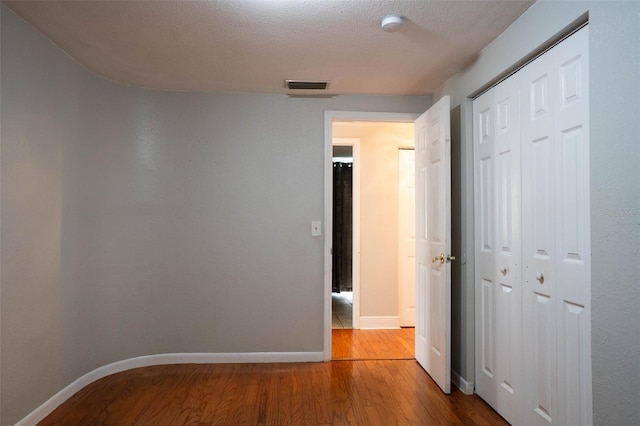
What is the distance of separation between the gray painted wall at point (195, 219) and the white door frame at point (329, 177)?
5cm

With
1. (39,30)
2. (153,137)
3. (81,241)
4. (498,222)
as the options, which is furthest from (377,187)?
(39,30)

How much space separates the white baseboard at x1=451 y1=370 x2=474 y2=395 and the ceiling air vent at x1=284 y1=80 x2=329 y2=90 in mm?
2506

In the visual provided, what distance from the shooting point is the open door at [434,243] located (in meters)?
2.75

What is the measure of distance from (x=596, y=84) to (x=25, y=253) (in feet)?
9.89

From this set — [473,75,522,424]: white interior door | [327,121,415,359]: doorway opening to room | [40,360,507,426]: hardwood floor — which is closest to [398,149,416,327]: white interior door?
[327,121,415,359]: doorway opening to room

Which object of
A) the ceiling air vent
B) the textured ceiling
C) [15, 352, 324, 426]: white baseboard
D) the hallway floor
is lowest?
the hallway floor

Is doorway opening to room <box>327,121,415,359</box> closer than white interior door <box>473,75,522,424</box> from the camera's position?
No

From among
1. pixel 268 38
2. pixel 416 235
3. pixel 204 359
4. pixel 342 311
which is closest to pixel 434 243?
pixel 416 235

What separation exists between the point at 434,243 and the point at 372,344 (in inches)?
59.1

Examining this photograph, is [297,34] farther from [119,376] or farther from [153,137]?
[119,376]

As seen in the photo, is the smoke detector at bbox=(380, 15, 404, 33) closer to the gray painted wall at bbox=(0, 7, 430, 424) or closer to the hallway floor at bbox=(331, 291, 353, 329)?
the gray painted wall at bbox=(0, 7, 430, 424)

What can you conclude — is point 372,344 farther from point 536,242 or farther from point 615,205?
point 615,205

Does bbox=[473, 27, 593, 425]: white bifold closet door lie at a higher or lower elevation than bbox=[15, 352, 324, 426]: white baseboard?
higher

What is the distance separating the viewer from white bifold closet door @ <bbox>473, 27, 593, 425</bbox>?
70.2 inches
